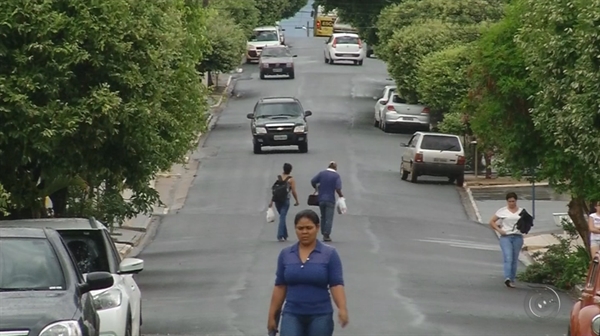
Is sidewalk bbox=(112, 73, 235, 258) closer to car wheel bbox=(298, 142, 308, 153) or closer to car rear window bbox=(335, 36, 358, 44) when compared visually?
car wheel bbox=(298, 142, 308, 153)

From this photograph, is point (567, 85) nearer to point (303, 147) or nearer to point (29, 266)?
point (29, 266)

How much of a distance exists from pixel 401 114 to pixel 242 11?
26.9 m

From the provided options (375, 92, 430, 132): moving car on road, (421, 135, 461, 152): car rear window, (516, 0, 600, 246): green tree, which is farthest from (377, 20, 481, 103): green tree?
(516, 0, 600, 246): green tree

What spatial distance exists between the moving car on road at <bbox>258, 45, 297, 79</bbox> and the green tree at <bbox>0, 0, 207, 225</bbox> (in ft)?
171

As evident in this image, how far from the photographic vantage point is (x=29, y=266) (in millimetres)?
11203

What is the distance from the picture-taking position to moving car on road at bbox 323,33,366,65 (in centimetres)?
7788

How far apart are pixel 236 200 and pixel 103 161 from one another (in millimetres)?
19025

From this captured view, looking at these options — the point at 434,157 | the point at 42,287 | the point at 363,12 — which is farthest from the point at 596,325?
the point at 363,12

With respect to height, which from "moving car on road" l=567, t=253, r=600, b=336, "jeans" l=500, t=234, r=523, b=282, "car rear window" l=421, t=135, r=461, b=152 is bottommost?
"car rear window" l=421, t=135, r=461, b=152

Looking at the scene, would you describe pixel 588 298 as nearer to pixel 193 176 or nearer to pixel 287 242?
pixel 287 242

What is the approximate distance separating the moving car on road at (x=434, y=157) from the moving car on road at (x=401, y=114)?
10.7 meters

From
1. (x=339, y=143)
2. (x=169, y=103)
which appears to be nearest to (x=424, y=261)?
(x=169, y=103)

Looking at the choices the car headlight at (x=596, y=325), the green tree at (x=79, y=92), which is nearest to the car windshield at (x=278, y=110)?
the green tree at (x=79, y=92)

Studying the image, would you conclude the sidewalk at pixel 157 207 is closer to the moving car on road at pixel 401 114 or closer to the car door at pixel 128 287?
the moving car on road at pixel 401 114
